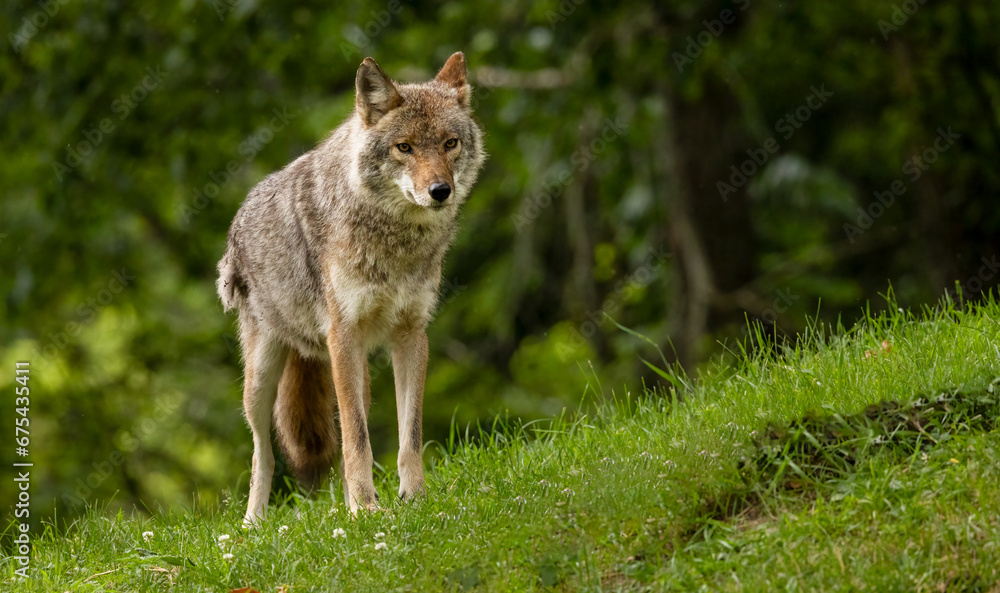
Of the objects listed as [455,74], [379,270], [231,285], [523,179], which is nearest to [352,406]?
[379,270]

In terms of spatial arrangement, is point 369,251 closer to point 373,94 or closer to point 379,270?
point 379,270

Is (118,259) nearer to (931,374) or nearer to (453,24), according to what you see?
(453,24)

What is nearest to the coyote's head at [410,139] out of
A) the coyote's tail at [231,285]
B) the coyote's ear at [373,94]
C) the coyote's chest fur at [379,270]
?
the coyote's ear at [373,94]

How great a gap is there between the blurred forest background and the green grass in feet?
13.0

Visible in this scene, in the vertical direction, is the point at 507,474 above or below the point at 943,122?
below

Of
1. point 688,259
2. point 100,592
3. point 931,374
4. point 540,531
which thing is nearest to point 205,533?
point 100,592

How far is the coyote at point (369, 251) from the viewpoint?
597 centimetres

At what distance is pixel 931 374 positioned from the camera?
473 centimetres

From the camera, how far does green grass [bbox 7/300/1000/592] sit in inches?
152

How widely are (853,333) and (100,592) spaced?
172 inches

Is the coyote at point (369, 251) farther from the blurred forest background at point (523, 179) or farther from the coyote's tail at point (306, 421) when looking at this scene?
the blurred forest background at point (523, 179)

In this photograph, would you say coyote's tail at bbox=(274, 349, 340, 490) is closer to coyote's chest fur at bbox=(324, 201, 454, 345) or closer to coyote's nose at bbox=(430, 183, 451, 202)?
coyote's chest fur at bbox=(324, 201, 454, 345)

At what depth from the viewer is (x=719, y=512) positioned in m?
4.38

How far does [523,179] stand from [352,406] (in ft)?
23.0
